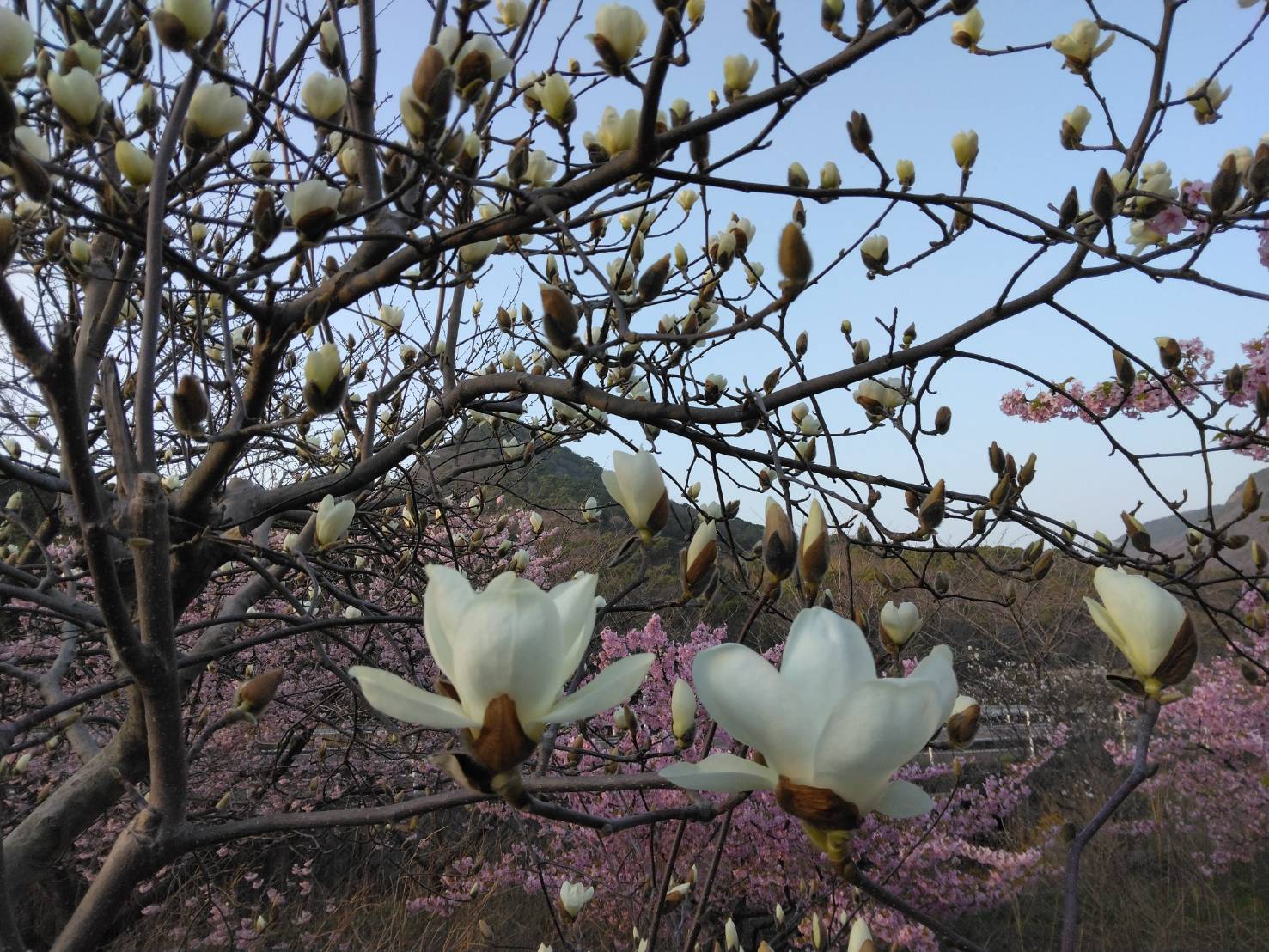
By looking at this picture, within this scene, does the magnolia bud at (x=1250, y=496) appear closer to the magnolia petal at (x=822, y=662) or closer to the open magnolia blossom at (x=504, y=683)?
the magnolia petal at (x=822, y=662)

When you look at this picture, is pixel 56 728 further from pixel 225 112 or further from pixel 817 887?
pixel 817 887

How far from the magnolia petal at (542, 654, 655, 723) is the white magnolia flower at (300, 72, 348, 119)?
998mm

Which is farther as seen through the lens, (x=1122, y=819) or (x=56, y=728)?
(x=1122, y=819)

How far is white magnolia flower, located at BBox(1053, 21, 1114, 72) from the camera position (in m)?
1.33

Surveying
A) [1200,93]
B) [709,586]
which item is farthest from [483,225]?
[1200,93]

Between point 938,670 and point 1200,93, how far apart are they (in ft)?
4.43

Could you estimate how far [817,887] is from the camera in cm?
254

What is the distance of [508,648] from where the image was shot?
43 cm

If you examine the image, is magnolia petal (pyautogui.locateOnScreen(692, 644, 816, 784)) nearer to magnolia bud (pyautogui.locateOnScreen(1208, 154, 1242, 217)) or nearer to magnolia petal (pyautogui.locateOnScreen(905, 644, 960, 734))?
magnolia petal (pyautogui.locateOnScreen(905, 644, 960, 734))

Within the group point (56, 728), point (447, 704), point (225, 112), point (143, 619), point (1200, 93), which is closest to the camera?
point (447, 704)

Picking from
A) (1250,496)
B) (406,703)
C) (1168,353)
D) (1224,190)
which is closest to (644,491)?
(406,703)

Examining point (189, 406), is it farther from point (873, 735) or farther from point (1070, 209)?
point (1070, 209)

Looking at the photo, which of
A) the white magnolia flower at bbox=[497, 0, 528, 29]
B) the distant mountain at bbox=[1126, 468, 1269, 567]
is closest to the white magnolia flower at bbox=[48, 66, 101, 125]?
the white magnolia flower at bbox=[497, 0, 528, 29]

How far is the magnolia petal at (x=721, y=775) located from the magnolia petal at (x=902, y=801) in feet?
0.23
